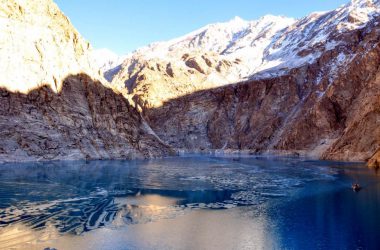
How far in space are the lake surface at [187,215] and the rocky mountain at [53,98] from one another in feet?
96.8

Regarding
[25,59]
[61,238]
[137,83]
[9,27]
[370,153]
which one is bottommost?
Result: [61,238]

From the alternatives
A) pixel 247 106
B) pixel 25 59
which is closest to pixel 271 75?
pixel 247 106

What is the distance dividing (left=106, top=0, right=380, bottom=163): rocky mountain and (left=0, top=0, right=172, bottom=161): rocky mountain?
45.3 metres

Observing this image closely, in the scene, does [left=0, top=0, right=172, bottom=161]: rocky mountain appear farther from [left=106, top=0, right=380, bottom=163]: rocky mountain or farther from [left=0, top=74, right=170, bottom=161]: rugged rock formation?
[left=106, top=0, right=380, bottom=163]: rocky mountain

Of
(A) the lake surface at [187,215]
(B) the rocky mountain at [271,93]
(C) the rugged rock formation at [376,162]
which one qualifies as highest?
(B) the rocky mountain at [271,93]

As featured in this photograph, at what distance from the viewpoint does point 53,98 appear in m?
80.2

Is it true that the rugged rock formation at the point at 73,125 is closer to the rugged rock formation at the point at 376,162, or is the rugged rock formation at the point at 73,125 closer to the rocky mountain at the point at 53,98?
the rocky mountain at the point at 53,98

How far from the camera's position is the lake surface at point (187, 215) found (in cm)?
1989

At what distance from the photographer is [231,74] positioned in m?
191

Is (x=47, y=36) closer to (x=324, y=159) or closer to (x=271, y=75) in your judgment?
(x=324, y=159)

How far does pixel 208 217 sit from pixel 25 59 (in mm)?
65590

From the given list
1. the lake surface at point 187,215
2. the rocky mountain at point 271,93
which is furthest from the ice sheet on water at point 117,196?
the rocky mountain at point 271,93

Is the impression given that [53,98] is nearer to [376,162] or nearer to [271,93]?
[376,162]

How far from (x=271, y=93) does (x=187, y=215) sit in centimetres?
13163
